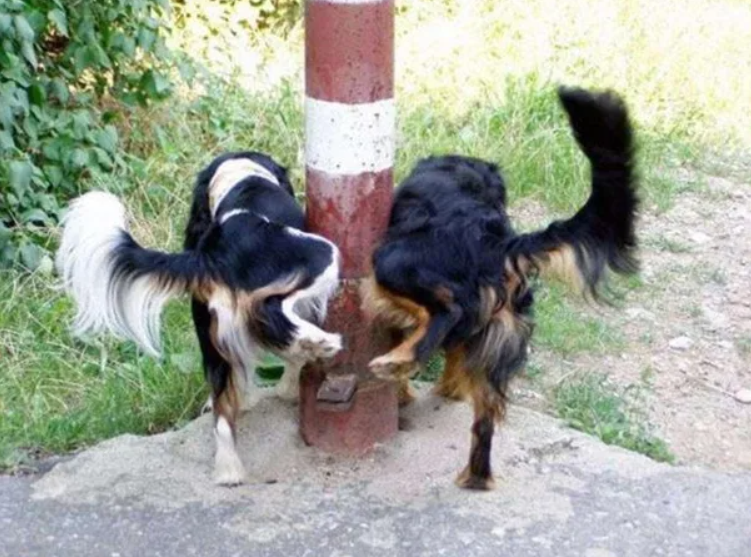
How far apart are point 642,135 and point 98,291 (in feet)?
13.2

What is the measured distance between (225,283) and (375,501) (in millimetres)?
739

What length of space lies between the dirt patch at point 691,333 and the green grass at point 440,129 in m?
0.09

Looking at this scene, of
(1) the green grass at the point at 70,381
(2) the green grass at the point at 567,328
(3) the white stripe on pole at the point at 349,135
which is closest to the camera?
(3) the white stripe on pole at the point at 349,135

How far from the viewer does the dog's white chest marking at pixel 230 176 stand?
444 cm

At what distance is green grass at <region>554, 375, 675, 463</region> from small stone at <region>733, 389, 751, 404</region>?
0.41 meters

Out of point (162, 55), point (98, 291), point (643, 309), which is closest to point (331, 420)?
point (98, 291)

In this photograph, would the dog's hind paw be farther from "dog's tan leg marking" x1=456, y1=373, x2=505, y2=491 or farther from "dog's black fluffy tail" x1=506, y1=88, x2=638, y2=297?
"dog's black fluffy tail" x1=506, y1=88, x2=638, y2=297

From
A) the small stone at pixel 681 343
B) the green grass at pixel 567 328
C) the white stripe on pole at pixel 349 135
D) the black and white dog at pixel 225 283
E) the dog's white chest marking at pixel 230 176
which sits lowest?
the small stone at pixel 681 343

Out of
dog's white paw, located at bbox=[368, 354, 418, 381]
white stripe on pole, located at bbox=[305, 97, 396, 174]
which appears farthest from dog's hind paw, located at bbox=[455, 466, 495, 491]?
white stripe on pole, located at bbox=[305, 97, 396, 174]

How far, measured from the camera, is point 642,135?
7.44 meters

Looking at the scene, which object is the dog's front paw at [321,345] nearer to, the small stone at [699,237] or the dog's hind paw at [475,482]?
the dog's hind paw at [475,482]

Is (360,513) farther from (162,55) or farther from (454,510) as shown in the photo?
(162,55)

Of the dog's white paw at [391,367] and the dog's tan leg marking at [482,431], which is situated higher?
the dog's white paw at [391,367]

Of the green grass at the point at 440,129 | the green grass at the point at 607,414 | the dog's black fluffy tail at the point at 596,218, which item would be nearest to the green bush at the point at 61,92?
the green grass at the point at 440,129
